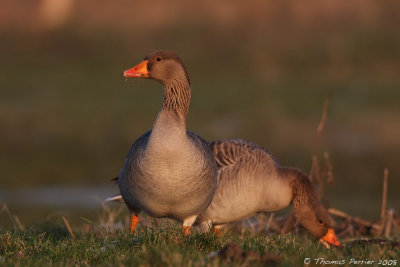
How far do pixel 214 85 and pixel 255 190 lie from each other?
41.4m

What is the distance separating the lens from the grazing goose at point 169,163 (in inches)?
284

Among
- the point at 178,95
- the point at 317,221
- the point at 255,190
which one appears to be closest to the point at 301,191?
the point at 317,221

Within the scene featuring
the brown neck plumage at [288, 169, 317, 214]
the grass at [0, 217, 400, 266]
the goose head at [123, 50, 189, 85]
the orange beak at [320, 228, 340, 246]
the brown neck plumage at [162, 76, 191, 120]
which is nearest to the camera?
the grass at [0, 217, 400, 266]

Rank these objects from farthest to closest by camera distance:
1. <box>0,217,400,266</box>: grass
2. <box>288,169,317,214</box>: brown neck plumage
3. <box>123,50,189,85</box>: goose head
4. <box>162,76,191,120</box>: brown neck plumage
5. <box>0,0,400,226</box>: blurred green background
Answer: <box>0,0,400,226</box>: blurred green background
<box>288,169,317,214</box>: brown neck plumage
<box>123,50,189,85</box>: goose head
<box>162,76,191,120</box>: brown neck plumage
<box>0,217,400,266</box>: grass

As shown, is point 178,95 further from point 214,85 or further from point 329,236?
point 214,85

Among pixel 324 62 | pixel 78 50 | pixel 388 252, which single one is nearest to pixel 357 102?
pixel 324 62

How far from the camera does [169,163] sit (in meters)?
7.18

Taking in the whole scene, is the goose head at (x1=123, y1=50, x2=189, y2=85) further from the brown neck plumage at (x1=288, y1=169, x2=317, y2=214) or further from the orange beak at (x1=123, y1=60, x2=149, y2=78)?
the brown neck plumage at (x1=288, y1=169, x2=317, y2=214)

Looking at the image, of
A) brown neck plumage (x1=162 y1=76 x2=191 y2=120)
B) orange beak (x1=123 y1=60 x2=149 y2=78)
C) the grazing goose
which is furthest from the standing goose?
orange beak (x1=123 y1=60 x2=149 y2=78)

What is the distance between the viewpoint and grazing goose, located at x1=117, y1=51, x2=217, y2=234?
7211mm

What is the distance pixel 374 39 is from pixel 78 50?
30.9 metres

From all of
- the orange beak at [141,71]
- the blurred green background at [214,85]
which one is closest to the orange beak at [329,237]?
the orange beak at [141,71]

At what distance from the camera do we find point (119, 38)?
7469 centimetres

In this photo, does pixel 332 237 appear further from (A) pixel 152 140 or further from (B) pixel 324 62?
(B) pixel 324 62
